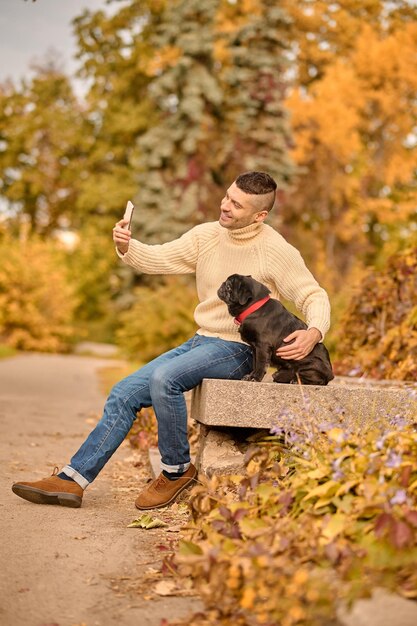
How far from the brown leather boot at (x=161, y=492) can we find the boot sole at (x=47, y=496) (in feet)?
1.14

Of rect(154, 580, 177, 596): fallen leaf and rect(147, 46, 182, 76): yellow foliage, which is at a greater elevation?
rect(154, 580, 177, 596): fallen leaf

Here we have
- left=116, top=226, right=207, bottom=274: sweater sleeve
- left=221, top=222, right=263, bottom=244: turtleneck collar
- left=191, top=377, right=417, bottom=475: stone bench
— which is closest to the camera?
left=191, top=377, right=417, bottom=475: stone bench

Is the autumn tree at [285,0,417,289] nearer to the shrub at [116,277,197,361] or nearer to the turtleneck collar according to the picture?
the shrub at [116,277,197,361]

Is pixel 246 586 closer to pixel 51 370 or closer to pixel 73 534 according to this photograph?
pixel 73 534

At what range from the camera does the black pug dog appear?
4.46 metres

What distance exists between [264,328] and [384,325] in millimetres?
3678

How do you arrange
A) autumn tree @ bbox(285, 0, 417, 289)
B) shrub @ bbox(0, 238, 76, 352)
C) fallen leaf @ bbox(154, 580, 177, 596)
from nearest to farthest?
fallen leaf @ bbox(154, 580, 177, 596), shrub @ bbox(0, 238, 76, 352), autumn tree @ bbox(285, 0, 417, 289)

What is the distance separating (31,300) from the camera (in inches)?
948

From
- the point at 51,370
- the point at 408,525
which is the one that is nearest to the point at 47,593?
the point at 408,525

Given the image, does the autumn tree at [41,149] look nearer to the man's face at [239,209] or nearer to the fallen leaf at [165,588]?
the man's face at [239,209]

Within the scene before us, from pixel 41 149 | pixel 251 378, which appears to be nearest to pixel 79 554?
pixel 251 378

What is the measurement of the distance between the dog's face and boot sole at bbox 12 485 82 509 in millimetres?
1328

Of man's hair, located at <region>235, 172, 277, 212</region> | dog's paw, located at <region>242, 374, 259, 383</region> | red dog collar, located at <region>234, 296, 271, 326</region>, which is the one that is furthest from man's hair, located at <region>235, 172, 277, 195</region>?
dog's paw, located at <region>242, 374, 259, 383</region>

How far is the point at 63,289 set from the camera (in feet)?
82.7
